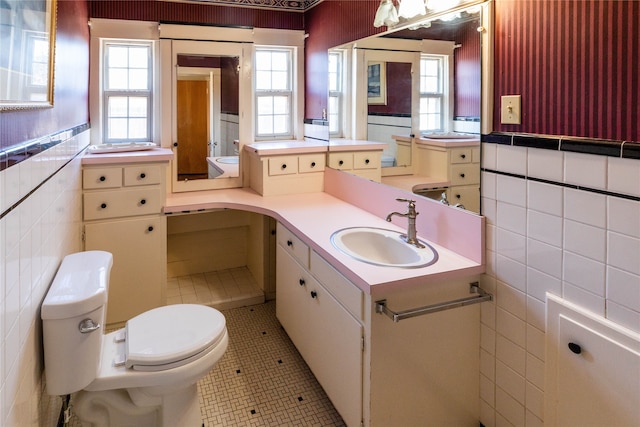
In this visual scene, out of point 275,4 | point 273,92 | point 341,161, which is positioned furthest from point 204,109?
point 341,161

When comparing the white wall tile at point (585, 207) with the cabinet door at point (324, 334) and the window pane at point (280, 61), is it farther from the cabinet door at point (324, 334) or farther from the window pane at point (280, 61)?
the window pane at point (280, 61)

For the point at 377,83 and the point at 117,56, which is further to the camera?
the point at 117,56

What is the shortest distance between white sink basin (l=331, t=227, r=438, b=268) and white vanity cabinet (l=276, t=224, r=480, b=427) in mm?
192

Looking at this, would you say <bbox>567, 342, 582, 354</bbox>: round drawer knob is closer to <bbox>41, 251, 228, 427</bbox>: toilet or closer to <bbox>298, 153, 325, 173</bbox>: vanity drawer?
<bbox>41, 251, 228, 427</bbox>: toilet

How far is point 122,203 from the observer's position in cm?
272

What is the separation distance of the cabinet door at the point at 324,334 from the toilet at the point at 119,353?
457mm

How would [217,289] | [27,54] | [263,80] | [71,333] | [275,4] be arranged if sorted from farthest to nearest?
[263,80] < [275,4] < [217,289] < [71,333] < [27,54]

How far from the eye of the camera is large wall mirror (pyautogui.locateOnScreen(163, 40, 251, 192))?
3229 millimetres

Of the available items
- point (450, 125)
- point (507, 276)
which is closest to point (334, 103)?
point (450, 125)

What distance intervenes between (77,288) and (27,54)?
0.77 metres

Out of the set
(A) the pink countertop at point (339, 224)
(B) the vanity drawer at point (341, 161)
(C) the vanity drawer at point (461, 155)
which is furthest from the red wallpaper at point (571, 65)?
(B) the vanity drawer at point (341, 161)

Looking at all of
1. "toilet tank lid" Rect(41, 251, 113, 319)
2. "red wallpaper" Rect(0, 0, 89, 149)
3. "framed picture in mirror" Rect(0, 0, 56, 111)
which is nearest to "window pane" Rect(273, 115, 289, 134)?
"red wallpaper" Rect(0, 0, 89, 149)

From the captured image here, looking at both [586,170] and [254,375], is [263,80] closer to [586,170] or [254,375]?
[254,375]

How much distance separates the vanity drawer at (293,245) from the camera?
2246 mm
